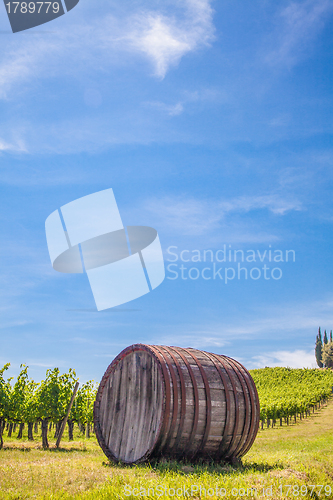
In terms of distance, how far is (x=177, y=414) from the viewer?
300 inches

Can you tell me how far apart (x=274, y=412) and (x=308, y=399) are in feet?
34.9

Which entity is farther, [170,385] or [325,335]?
[325,335]

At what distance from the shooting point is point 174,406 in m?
7.60

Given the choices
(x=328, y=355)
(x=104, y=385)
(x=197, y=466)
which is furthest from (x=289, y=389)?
(x=197, y=466)

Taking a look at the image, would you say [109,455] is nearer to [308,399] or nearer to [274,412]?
[274,412]

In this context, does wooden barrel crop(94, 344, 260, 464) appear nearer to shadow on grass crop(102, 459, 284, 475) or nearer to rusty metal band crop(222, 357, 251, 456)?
rusty metal band crop(222, 357, 251, 456)

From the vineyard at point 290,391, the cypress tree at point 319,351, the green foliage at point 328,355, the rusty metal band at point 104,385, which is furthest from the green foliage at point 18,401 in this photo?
the cypress tree at point 319,351

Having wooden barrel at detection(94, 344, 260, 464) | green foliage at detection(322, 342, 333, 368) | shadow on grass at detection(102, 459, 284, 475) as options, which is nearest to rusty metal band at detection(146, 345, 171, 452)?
wooden barrel at detection(94, 344, 260, 464)

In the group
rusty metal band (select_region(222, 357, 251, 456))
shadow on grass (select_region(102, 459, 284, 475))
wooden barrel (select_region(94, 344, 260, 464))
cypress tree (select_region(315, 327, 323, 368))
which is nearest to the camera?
shadow on grass (select_region(102, 459, 284, 475))

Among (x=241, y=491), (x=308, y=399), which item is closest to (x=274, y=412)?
(x=308, y=399)

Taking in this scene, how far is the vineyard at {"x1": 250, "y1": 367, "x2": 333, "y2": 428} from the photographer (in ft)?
134

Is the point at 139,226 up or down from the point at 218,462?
up

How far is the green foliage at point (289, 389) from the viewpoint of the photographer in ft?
134

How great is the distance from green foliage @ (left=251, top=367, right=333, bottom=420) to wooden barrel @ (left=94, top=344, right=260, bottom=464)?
3359 cm
